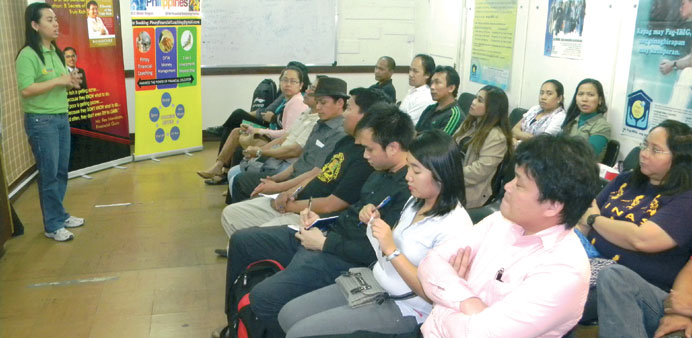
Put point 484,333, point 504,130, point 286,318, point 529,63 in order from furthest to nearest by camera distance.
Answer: point 529,63, point 504,130, point 286,318, point 484,333

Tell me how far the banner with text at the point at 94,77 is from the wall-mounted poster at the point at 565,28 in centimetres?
408

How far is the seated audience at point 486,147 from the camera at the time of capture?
3439 millimetres

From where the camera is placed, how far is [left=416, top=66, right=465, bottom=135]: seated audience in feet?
13.9

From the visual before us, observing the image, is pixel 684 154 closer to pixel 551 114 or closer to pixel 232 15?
pixel 551 114

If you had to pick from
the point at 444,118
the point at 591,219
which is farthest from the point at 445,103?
the point at 591,219

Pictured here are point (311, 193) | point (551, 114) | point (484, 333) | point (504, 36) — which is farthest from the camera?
point (504, 36)

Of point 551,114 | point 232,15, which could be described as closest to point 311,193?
point 551,114

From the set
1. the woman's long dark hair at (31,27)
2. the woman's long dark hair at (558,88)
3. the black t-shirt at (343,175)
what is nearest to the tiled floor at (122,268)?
the black t-shirt at (343,175)

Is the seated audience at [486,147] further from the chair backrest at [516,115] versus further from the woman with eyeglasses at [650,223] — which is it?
the chair backrest at [516,115]

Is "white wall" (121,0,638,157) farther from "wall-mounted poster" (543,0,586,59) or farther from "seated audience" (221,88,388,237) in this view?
"seated audience" (221,88,388,237)

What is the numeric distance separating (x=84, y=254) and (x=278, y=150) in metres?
1.47

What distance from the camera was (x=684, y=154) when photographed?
236 centimetres

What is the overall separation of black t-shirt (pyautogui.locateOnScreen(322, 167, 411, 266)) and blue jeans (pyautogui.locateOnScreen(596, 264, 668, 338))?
79cm

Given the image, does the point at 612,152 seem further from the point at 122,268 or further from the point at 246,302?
the point at 122,268
